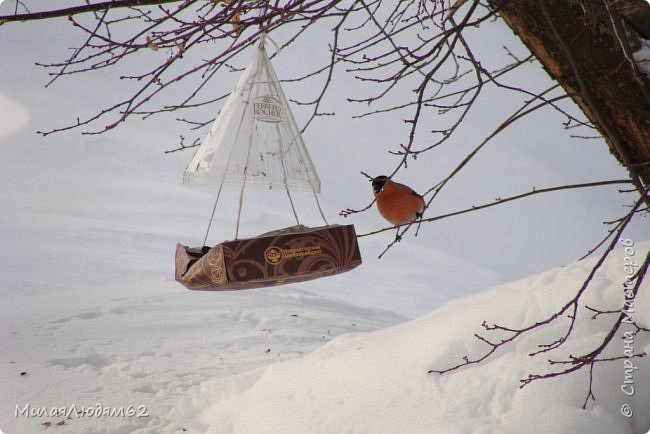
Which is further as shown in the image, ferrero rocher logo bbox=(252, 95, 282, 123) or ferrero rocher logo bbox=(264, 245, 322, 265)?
ferrero rocher logo bbox=(252, 95, 282, 123)

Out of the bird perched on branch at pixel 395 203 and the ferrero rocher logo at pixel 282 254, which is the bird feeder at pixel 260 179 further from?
the bird perched on branch at pixel 395 203

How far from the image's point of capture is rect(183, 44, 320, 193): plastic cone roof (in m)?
2.39

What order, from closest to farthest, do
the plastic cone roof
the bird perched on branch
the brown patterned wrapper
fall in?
the brown patterned wrapper → the bird perched on branch → the plastic cone roof

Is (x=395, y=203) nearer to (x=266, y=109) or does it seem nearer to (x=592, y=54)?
(x=266, y=109)

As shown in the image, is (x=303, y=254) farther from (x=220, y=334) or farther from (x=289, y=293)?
(x=289, y=293)

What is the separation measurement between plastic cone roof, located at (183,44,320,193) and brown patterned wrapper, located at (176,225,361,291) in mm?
380

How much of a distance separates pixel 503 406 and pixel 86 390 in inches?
98.3

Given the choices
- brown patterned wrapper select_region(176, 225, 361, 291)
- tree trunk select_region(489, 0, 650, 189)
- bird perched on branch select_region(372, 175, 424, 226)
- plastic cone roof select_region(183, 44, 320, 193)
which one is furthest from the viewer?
plastic cone roof select_region(183, 44, 320, 193)

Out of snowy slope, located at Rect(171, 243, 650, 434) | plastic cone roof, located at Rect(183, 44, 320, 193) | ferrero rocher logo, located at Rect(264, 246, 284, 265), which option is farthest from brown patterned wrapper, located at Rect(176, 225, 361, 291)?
snowy slope, located at Rect(171, 243, 650, 434)

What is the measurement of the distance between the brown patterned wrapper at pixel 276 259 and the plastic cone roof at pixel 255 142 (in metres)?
0.38

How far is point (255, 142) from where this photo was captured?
2457 mm

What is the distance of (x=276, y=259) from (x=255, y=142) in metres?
0.60

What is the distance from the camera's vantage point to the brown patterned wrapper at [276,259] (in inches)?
80.7

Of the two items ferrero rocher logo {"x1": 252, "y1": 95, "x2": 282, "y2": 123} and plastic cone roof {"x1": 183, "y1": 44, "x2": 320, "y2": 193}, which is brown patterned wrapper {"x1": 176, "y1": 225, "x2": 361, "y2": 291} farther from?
ferrero rocher logo {"x1": 252, "y1": 95, "x2": 282, "y2": 123}
